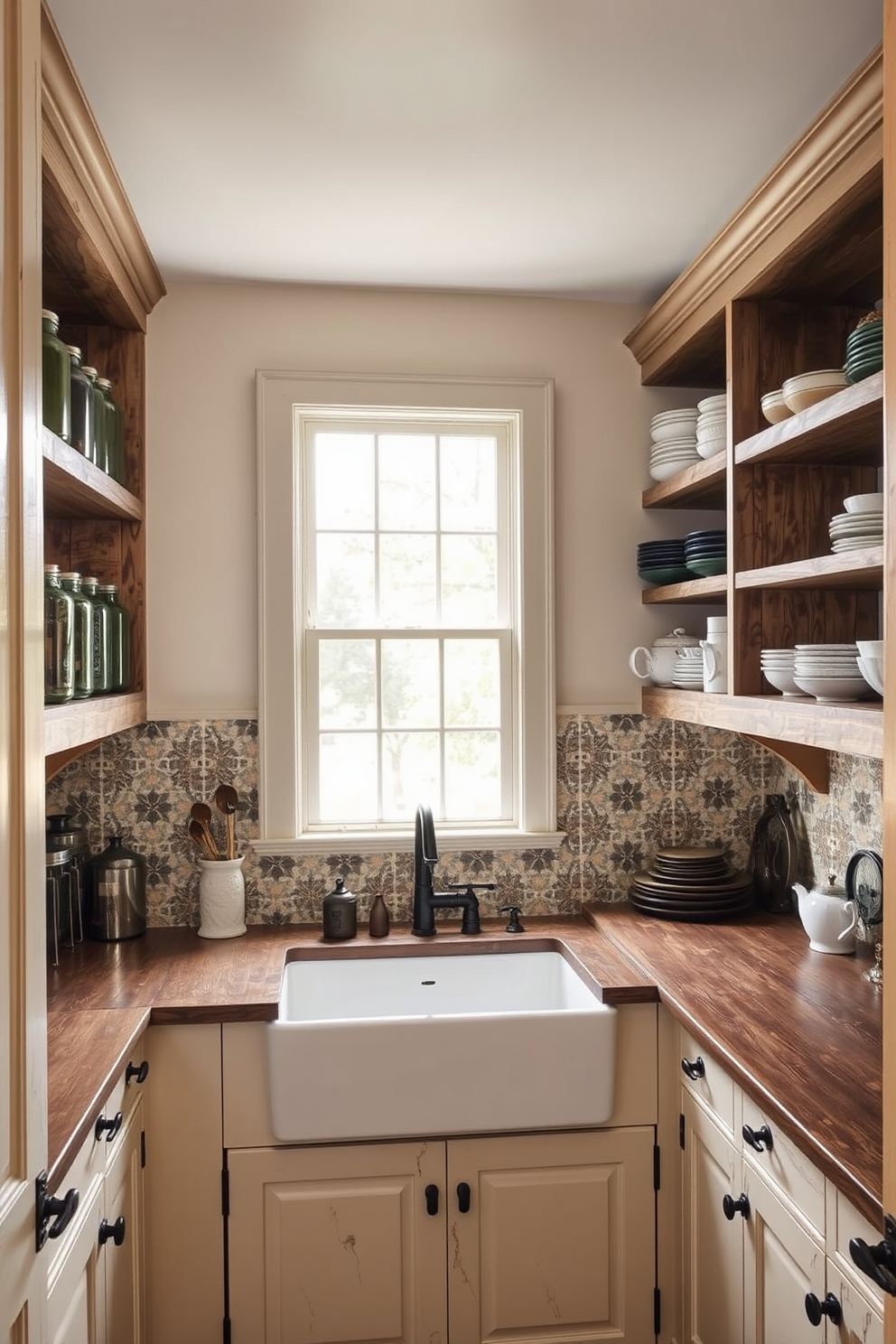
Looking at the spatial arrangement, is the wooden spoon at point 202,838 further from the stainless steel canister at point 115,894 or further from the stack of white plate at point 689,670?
the stack of white plate at point 689,670

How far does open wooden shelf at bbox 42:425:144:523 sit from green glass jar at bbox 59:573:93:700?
0.20m

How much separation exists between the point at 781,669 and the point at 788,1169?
3.18 feet

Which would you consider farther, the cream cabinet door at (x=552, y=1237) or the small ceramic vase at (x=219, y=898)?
the small ceramic vase at (x=219, y=898)

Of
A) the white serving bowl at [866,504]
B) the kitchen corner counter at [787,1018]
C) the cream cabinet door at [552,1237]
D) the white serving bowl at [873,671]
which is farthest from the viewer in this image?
the cream cabinet door at [552,1237]

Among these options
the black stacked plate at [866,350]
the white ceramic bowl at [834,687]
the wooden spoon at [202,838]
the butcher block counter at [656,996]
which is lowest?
the butcher block counter at [656,996]

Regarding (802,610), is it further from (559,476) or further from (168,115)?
(168,115)

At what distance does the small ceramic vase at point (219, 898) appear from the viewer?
2.64 metres

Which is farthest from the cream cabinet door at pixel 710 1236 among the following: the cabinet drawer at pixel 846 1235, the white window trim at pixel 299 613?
the white window trim at pixel 299 613

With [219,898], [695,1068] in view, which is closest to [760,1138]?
[695,1068]

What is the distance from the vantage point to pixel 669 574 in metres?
2.80

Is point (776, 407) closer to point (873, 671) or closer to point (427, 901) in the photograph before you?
point (873, 671)

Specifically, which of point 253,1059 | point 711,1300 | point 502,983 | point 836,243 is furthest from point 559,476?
point 711,1300

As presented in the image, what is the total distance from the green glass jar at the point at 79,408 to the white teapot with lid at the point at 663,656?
1.58m

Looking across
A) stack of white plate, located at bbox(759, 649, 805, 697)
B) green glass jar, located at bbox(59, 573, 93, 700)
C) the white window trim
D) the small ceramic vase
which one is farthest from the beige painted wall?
stack of white plate, located at bbox(759, 649, 805, 697)
